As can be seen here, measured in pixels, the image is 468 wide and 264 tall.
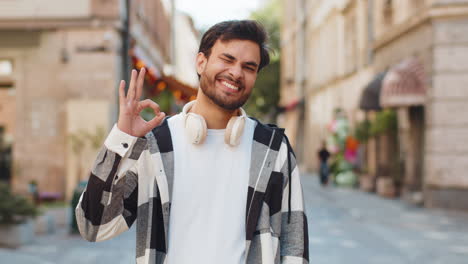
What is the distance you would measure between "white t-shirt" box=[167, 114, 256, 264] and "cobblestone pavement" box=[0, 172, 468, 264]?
5.37 m

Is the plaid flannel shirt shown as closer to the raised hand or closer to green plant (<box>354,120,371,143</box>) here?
the raised hand

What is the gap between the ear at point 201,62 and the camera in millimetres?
2600

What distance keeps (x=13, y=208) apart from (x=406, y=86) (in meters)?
10.0

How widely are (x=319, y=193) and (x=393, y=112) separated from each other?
11.6 ft

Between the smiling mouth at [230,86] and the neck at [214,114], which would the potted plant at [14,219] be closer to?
the neck at [214,114]

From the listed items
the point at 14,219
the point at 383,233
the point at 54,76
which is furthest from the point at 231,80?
the point at 54,76

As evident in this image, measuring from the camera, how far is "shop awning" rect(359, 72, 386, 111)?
61.8ft

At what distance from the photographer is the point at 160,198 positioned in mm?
2439

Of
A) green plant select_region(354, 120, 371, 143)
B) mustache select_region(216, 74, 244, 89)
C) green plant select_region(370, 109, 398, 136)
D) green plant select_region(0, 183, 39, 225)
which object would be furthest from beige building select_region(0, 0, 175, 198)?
mustache select_region(216, 74, 244, 89)

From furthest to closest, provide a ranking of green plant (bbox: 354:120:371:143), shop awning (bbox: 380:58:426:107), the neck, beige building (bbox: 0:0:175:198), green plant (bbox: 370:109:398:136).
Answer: green plant (bbox: 354:120:371:143), green plant (bbox: 370:109:398:136), beige building (bbox: 0:0:175:198), shop awning (bbox: 380:58:426:107), the neck

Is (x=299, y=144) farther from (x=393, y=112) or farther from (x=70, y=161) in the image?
(x=70, y=161)

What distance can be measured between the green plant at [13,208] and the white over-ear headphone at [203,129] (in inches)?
290

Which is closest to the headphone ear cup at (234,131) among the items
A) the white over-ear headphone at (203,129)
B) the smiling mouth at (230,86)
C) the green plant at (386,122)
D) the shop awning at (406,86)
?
the white over-ear headphone at (203,129)

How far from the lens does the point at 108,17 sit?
16.2m
